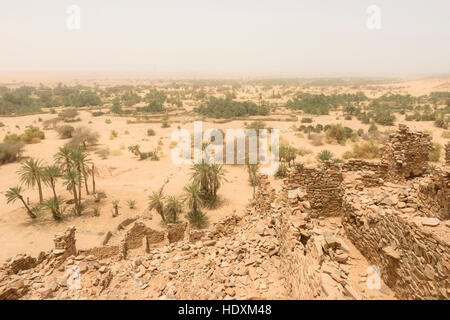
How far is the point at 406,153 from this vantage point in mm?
8094

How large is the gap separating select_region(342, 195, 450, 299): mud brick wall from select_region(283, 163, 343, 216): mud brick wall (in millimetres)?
2231

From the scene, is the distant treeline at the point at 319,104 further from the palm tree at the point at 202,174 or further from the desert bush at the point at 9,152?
the desert bush at the point at 9,152

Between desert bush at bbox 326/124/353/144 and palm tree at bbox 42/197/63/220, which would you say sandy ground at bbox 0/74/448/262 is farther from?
desert bush at bbox 326/124/353/144

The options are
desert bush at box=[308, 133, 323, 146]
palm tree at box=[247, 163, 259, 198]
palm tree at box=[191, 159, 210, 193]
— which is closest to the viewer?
palm tree at box=[191, 159, 210, 193]

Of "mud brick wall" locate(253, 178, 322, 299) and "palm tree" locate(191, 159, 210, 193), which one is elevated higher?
"mud brick wall" locate(253, 178, 322, 299)

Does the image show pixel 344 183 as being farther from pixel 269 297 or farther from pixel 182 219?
pixel 182 219

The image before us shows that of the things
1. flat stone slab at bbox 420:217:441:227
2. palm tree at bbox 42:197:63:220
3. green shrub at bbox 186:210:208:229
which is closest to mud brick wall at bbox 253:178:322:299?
flat stone slab at bbox 420:217:441:227

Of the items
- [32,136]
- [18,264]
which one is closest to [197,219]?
[18,264]

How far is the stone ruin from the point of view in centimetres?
420

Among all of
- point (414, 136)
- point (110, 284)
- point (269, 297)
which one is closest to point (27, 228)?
point (110, 284)

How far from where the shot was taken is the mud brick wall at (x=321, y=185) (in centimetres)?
808

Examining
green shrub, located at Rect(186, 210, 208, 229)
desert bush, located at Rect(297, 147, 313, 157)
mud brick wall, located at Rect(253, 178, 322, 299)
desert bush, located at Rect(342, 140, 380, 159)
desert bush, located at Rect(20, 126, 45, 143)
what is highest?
mud brick wall, located at Rect(253, 178, 322, 299)

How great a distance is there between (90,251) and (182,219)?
6.22m

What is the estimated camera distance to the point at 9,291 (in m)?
6.40
